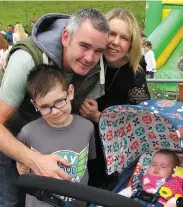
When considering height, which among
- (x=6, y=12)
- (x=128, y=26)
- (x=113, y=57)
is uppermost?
(x=128, y=26)

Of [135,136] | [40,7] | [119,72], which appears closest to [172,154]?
[135,136]

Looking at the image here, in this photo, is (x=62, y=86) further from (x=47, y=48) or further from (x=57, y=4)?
(x=57, y=4)

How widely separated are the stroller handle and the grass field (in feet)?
74.0

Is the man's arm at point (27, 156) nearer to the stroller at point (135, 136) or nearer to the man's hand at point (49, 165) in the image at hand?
the man's hand at point (49, 165)

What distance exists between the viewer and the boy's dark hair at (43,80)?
213 centimetres

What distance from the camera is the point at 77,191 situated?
66.8 inches

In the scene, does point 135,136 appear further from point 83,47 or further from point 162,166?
point 83,47

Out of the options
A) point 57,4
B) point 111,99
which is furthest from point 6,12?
point 111,99

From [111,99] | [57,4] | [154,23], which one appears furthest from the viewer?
[57,4]

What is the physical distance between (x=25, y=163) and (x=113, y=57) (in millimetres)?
899

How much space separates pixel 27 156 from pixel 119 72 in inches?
39.6

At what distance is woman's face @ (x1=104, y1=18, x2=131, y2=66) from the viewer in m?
2.51

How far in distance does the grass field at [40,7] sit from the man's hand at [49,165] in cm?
2230

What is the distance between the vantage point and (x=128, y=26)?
2.53m
